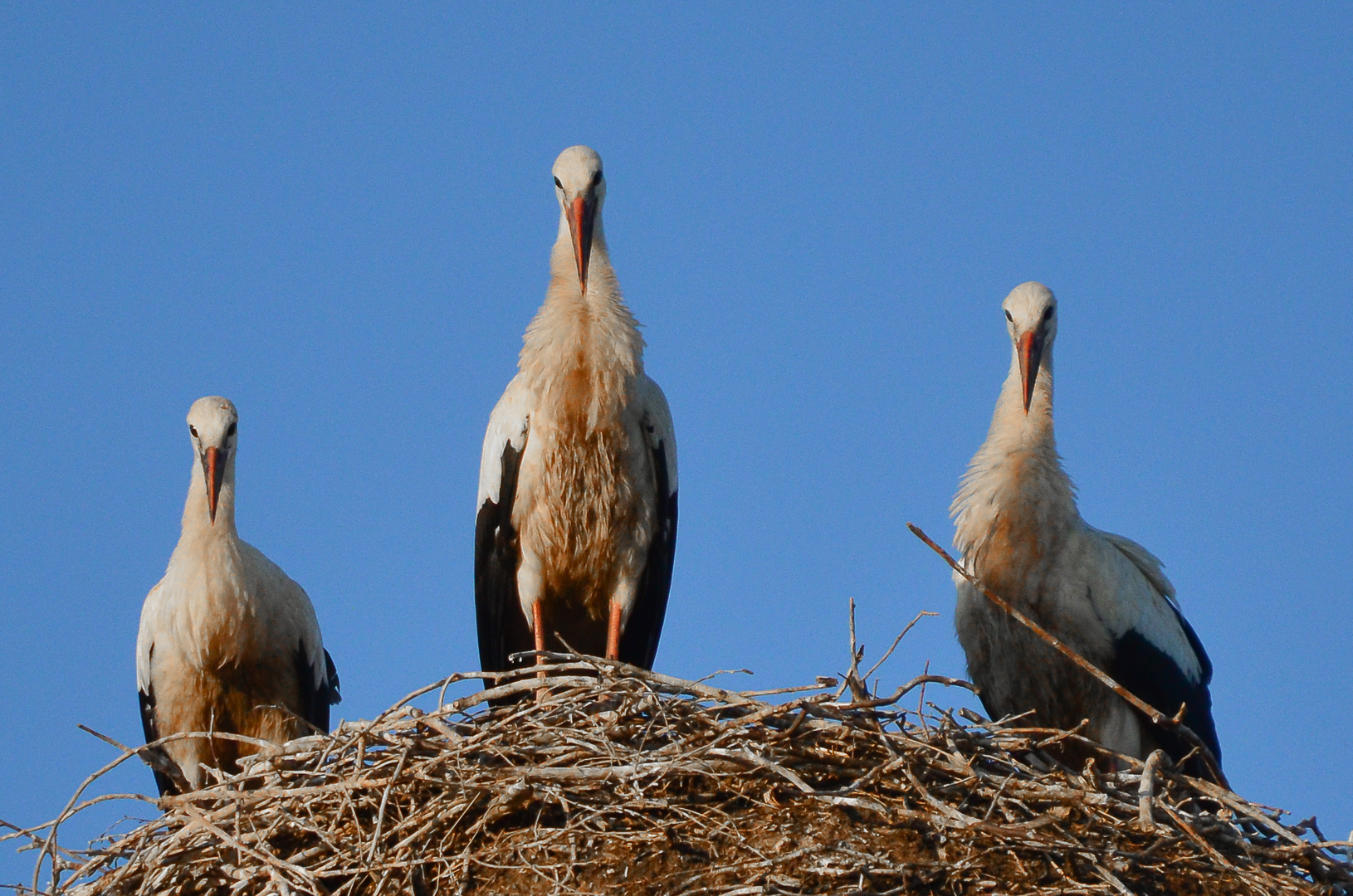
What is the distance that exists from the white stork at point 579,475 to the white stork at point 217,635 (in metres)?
0.67

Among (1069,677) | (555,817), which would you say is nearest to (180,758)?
(555,817)

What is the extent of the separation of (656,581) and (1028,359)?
1432 millimetres

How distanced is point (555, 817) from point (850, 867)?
658 mm

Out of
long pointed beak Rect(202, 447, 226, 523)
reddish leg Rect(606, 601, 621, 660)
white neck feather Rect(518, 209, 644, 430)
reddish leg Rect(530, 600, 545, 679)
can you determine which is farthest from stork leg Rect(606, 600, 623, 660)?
long pointed beak Rect(202, 447, 226, 523)

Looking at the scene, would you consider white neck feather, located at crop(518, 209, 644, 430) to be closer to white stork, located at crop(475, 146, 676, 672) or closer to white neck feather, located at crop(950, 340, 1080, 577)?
white stork, located at crop(475, 146, 676, 672)

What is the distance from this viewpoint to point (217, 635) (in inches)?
219

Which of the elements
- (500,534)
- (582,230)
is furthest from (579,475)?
(582,230)

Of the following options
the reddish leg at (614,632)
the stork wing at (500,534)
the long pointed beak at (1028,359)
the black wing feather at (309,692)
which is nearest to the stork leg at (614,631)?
the reddish leg at (614,632)

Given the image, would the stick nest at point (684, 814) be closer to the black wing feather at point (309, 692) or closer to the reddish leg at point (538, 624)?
the reddish leg at point (538, 624)

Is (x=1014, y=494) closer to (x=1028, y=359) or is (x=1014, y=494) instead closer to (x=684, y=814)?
(x=1028, y=359)

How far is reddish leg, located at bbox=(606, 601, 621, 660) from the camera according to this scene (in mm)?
5602

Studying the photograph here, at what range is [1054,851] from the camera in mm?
3602

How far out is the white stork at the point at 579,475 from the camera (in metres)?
5.52

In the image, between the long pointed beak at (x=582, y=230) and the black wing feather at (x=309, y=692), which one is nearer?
the long pointed beak at (x=582, y=230)
